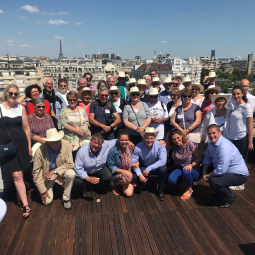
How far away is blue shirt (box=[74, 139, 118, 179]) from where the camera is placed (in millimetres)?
3709

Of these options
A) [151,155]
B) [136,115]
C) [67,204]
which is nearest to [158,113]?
[136,115]

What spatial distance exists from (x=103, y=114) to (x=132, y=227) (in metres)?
2.28

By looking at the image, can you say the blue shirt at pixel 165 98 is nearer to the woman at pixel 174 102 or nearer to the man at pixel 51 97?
the woman at pixel 174 102

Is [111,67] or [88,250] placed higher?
[111,67]

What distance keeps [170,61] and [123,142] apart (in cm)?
7167

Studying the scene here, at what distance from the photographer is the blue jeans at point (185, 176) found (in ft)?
12.8

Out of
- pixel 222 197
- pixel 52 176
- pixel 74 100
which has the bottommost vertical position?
pixel 222 197

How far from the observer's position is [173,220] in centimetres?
340

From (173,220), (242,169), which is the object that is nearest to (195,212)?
(173,220)

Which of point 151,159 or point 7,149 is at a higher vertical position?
point 7,149

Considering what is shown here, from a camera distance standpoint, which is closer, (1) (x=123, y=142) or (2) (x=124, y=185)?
(1) (x=123, y=142)

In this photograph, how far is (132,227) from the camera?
3240mm

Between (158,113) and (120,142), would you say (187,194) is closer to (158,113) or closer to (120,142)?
(120,142)

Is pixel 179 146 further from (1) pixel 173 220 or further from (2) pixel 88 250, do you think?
(2) pixel 88 250
